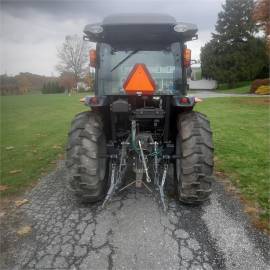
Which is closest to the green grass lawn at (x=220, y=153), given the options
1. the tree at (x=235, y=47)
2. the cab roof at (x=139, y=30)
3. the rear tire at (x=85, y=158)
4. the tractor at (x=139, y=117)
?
the tractor at (x=139, y=117)

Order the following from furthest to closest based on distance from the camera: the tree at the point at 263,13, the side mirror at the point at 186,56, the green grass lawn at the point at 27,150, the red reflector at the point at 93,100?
the tree at the point at 263,13, the green grass lawn at the point at 27,150, the side mirror at the point at 186,56, the red reflector at the point at 93,100

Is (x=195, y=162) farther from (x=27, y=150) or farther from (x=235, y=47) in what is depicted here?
(x=235, y=47)

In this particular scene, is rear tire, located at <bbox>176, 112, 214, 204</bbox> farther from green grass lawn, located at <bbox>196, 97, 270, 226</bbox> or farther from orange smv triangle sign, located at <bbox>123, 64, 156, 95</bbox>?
green grass lawn, located at <bbox>196, 97, 270, 226</bbox>

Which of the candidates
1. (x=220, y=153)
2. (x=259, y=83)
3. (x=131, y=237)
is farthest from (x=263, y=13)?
(x=131, y=237)

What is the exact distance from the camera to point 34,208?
363 cm

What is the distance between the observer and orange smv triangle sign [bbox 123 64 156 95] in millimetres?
3180

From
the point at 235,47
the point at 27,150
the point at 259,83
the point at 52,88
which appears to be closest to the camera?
the point at 27,150

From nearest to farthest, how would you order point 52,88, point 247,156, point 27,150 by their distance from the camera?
point 247,156 < point 27,150 < point 52,88

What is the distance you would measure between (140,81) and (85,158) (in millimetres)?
1126

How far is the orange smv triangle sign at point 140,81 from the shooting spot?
3.18 meters

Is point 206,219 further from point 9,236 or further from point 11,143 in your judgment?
point 11,143

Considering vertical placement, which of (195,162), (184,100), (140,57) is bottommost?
(195,162)

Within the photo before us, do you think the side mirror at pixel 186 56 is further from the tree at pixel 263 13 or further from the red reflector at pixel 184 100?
the tree at pixel 263 13

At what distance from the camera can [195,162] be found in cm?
324
